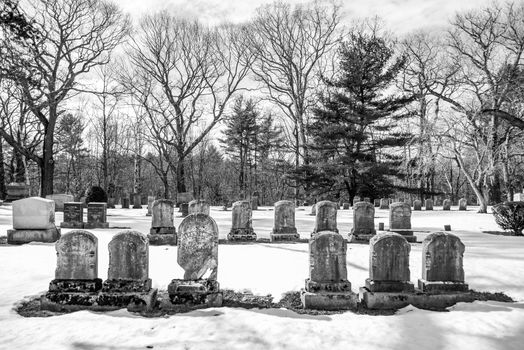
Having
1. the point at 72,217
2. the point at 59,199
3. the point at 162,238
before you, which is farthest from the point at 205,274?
the point at 59,199

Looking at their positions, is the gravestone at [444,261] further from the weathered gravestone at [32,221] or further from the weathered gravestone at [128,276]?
the weathered gravestone at [32,221]

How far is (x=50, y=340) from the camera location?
4008 mm

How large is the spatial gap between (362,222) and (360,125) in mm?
16280

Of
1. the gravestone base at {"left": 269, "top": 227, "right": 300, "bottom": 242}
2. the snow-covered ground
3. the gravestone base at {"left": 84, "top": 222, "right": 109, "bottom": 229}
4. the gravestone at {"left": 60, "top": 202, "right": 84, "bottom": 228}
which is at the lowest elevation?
Answer: the snow-covered ground

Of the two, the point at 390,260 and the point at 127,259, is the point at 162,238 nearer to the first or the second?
the point at 127,259

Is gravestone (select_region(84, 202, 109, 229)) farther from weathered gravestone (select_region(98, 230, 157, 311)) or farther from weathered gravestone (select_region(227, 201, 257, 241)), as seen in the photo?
weathered gravestone (select_region(98, 230, 157, 311))

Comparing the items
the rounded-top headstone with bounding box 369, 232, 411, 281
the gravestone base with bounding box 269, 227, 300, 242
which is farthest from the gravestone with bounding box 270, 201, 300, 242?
the rounded-top headstone with bounding box 369, 232, 411, 281

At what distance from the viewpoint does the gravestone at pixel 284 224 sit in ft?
36.8

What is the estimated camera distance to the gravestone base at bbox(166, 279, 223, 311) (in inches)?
209

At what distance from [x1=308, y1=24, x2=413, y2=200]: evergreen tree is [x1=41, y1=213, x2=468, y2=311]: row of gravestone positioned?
783 inches

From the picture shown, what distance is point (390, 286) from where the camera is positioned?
5441 millimetres

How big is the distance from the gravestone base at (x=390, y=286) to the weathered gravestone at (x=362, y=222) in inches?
211

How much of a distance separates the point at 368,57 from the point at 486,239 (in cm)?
1817

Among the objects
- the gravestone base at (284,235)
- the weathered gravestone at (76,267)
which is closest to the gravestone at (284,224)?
the gravestone base at (284,235)
